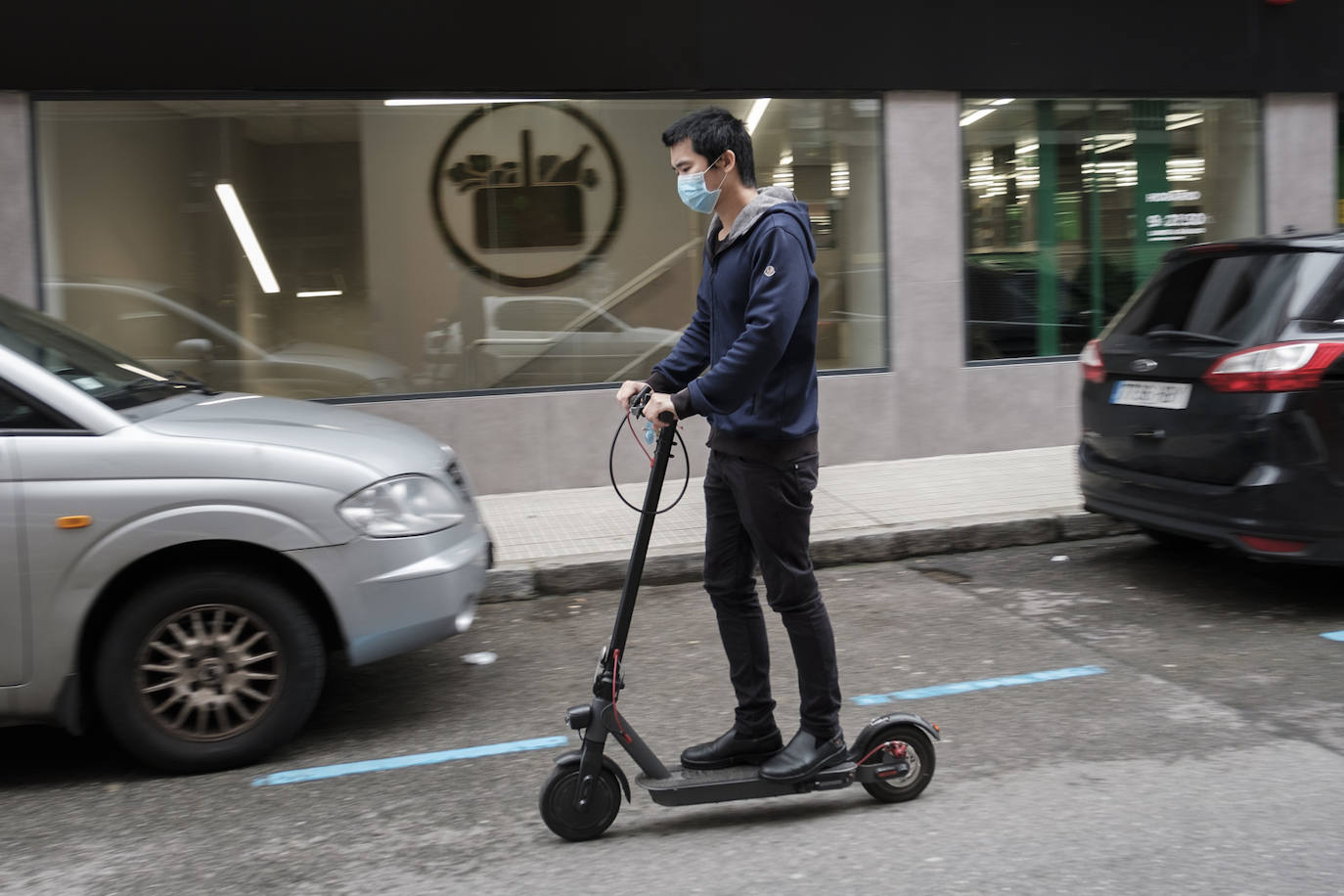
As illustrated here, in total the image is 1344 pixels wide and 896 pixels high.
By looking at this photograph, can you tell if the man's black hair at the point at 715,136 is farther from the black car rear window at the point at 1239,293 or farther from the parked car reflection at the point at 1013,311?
the parked car reflection at the point at 1013,311

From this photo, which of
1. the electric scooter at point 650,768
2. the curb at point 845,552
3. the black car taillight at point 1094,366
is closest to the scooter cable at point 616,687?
the electric scooter at point 650,768

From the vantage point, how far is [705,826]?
12.3 ft

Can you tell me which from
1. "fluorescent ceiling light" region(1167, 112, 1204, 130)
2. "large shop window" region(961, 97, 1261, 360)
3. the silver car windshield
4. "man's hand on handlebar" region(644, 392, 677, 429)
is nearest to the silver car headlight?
the silver car windshield

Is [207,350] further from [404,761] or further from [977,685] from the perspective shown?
[977,685]

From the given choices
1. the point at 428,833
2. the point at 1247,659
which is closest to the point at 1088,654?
the point at 1247,659

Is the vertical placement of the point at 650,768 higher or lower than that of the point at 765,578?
lower

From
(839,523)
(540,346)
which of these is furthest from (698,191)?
(540,346)

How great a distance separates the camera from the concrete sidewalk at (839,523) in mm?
7047

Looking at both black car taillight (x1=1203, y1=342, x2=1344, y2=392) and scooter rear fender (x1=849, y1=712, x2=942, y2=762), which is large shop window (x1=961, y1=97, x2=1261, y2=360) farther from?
scooter rear fender (x1=849, y1=712, x2=942, y2=762)

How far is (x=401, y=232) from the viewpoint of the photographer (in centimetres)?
937

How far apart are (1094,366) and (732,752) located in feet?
12.2

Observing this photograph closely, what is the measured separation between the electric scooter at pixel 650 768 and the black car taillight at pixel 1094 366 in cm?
331

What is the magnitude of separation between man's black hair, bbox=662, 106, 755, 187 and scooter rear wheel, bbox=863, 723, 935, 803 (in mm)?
1633

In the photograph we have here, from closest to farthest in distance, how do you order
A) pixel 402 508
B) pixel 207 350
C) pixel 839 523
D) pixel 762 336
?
pixel 762 336 → pixel 402 508 → pixel 839 523 → pixel 207 350
